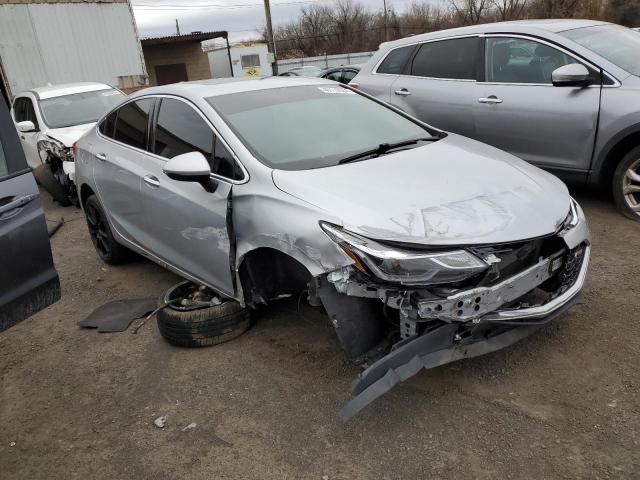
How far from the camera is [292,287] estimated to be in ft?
10.8

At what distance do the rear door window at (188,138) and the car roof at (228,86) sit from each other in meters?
0.09

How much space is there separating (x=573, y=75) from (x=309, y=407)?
362 centimetres

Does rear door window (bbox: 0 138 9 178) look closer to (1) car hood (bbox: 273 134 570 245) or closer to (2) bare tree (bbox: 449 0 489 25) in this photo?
(1) car hood (bbox: 273 134 570 245)

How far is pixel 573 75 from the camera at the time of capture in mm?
4672

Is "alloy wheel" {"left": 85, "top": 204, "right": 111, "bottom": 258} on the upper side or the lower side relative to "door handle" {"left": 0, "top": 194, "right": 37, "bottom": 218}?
lower

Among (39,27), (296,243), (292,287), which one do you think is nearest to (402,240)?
(296,243)

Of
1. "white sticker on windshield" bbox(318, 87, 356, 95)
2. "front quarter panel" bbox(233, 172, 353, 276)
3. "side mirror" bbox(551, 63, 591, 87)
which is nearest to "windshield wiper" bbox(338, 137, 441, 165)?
"front quarter panel" bbox(233, 172, 353, 276)

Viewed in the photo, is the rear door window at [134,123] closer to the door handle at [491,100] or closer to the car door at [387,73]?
the car door at [387,73]

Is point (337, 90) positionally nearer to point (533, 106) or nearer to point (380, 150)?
point (380, 150)

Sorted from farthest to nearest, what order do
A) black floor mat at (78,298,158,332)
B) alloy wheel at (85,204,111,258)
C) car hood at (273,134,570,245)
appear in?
alloy wheel at (85,204,111,258), black floor mat at (78,298,158,332), car hood at (273,134,570,245)

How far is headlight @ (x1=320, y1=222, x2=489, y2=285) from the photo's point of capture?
2469 millimetres

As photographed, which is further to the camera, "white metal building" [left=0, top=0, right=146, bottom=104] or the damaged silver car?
"white metal building" [left=0, top=0, right=146, bottom=104]

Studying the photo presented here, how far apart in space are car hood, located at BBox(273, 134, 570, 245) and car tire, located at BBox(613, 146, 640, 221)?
5.89 feet

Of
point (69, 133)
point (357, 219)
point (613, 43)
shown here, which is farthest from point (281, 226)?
point (69, 133)
